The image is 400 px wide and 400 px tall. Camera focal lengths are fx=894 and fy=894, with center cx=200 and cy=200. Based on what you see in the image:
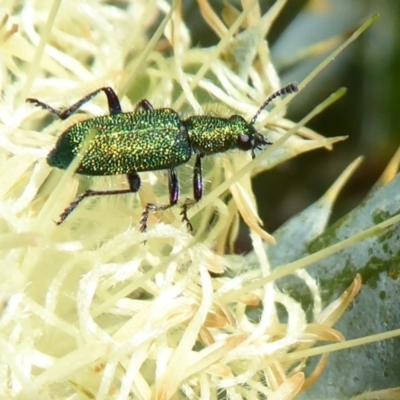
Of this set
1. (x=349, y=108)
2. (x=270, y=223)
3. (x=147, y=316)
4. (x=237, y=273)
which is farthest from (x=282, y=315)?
(x=349, y=108)

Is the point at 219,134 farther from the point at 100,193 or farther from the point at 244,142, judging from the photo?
the point at 100,193

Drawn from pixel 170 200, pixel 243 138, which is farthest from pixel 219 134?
pixel 170 200

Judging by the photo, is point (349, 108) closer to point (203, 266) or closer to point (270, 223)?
point (270, 223)

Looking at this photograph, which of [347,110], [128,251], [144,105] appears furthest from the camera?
[347,110]

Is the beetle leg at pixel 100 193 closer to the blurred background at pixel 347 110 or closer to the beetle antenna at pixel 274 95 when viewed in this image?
the beetle antenna at pixel 274 95

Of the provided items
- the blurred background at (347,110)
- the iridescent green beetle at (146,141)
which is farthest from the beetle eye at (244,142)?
the blurred background at (347,110)

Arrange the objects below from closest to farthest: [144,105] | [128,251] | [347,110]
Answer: [128,251], [144,105], [347,110]
